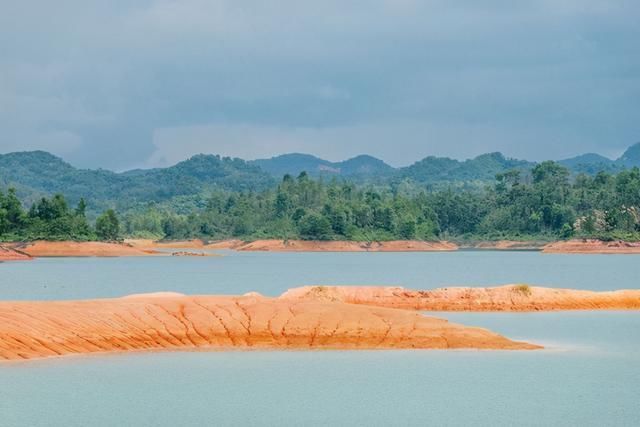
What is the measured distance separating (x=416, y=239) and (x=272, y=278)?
116 meters

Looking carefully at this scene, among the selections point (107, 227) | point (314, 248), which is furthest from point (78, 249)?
point (314, 248)

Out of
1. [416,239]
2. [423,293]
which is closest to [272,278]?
[423,293]

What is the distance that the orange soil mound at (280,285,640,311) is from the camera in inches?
1736

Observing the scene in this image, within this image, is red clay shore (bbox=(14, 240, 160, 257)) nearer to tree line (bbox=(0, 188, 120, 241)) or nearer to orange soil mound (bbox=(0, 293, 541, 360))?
tree line (bbox=(0, 188, 120, 241))

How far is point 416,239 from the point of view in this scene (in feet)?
652

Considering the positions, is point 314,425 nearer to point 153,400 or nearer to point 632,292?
point 153,400

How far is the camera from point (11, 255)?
14325 centimetres

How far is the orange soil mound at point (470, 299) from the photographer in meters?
44.1

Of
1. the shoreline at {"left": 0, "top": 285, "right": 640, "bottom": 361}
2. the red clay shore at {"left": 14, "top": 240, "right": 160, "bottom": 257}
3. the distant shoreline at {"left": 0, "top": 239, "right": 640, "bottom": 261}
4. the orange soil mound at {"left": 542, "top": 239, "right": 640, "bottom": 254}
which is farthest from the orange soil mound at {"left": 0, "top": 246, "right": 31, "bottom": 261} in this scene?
the shoreline at {"left": 0, "top": 285, "right": 640, "bottom": 361}

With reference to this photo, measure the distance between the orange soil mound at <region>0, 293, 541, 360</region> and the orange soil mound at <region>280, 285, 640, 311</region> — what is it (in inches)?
396

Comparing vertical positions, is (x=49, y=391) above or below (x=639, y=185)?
below

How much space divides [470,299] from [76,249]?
4844 inches

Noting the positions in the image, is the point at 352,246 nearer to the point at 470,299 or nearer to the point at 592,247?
the point at 592,247

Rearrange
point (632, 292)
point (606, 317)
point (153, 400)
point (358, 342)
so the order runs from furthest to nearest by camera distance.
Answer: point (632, 292)
point (606, 317)
point (358, 342)
point (153, 400)
